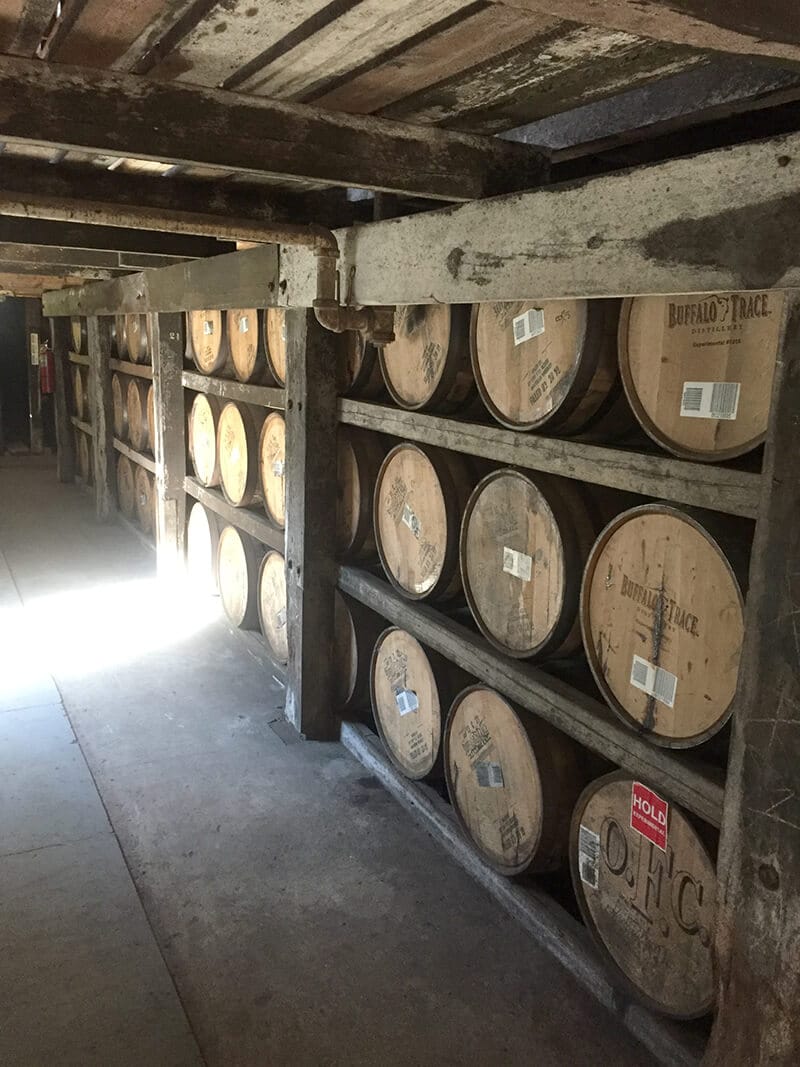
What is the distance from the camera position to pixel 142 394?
7.77 m

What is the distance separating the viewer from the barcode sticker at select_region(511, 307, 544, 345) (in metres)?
2.55

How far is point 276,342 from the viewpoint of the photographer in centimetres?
457

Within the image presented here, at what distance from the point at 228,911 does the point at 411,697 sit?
1072 mm

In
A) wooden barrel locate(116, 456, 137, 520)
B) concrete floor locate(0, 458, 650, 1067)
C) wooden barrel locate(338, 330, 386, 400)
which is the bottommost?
concrete floor locate(0, 458, 650, 1067)

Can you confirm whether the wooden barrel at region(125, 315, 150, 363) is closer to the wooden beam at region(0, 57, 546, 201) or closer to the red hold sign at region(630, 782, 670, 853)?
the wooden beam at region(0, 57, 546, 201)

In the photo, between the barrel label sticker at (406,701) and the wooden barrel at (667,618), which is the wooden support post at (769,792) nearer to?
the wooden barrel at (667,618)

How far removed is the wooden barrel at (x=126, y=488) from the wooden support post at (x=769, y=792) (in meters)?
7.36

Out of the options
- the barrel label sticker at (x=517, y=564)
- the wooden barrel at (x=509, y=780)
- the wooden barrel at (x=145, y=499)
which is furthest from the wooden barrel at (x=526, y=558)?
the wooden barrel at (x=145, y=499)


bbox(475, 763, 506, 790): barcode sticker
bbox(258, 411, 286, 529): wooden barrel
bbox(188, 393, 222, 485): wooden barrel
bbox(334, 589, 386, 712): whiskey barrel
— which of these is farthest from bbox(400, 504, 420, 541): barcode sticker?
bbox(188, 393, 222, 485): wooden barrel

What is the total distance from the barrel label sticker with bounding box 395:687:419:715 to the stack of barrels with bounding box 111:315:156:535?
4.42 metres

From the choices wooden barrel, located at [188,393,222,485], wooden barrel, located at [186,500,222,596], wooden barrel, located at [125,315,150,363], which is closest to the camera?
wooden barrel, located at [188,393,222,485]

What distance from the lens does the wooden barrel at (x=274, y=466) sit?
4.60 metres

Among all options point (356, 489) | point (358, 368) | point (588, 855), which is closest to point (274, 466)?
point (356, 489)

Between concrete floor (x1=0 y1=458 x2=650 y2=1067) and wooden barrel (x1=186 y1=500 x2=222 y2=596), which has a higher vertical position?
wooden barrel (x1=186 y1=500 x2=222 y2=596)
